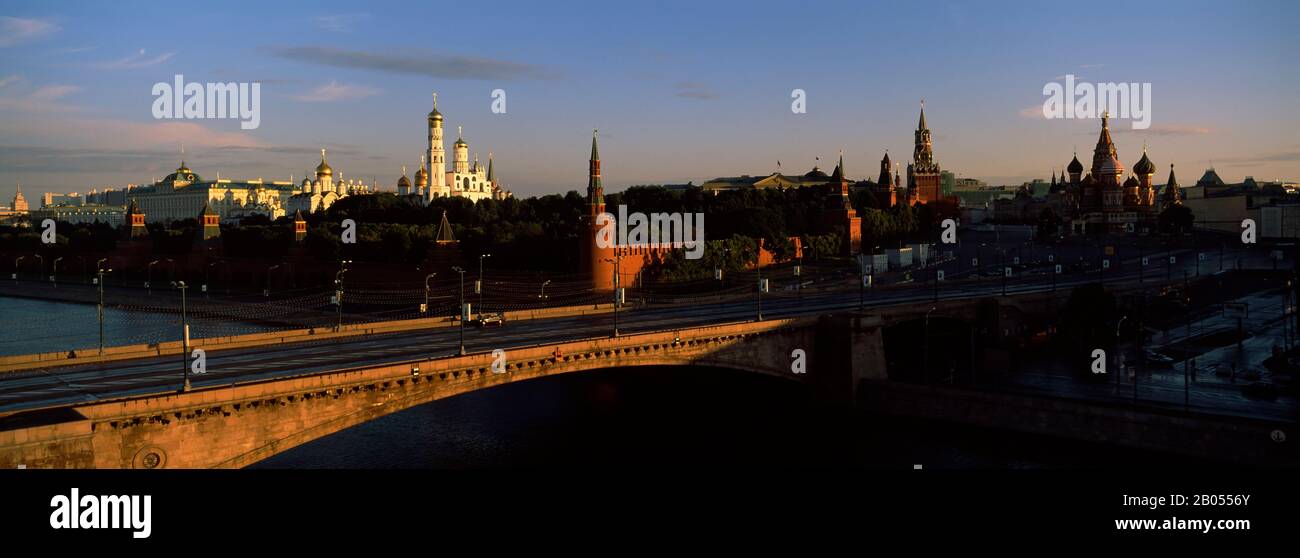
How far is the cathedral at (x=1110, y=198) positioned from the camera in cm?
12519

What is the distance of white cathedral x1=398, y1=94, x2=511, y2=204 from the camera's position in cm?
15238

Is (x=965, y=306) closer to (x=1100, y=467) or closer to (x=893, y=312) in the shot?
(x=893, y=312)

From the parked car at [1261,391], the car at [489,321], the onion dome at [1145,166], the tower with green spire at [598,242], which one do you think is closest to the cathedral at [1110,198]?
the onion dome at [1145,166]

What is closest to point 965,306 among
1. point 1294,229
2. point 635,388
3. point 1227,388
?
point 1227,388

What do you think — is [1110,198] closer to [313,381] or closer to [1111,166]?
[1111,166]

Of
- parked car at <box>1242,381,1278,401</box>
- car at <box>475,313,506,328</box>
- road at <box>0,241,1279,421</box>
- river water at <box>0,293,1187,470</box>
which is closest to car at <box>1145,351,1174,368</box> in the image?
parked car at <box>1242,381,1278,401</box>

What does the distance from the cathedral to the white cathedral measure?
80245mm

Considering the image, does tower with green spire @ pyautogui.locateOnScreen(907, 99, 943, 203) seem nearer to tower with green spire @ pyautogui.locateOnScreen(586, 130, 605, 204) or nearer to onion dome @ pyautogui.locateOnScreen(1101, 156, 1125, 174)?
onion dome @ pyautogui.locateOnScreen(1101, 156, 1125, 174)

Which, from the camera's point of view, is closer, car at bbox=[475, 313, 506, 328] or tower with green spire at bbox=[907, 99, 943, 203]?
car at bbox=[475, 313, 506, 328]

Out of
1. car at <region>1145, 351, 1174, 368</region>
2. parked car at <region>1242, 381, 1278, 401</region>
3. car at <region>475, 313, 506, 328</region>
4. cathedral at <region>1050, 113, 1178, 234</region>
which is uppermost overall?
cathedral at <region>1050, 113, 1178, 234</region>

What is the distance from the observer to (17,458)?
63.0 feet

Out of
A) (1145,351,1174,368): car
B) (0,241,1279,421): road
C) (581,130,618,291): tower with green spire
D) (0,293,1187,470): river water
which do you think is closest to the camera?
(0,241,1279,421): road

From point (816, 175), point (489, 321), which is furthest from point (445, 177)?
point (489, 321)

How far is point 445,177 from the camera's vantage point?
15788 cm
